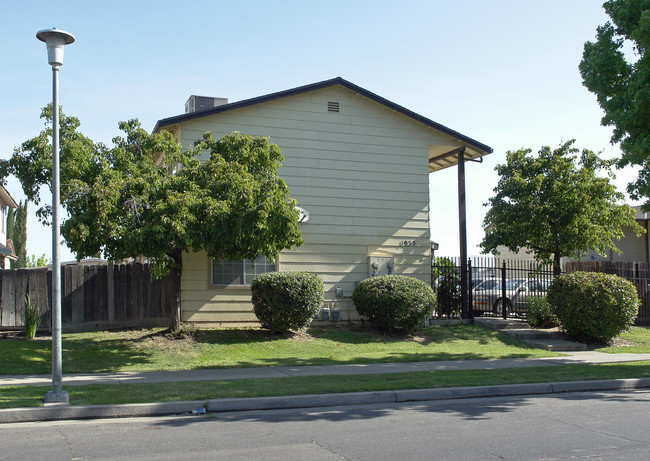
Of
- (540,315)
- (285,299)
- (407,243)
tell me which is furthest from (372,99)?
(540,315)

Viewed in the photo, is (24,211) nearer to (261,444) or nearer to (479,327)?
(479,327)

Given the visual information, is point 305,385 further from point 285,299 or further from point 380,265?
point 380,265

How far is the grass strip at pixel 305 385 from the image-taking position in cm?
859

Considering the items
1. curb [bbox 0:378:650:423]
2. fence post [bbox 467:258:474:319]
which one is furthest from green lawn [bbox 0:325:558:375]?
curb [bbox 0:378:650:423]

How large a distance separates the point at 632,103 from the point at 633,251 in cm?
2099

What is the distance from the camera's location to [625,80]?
571 inches

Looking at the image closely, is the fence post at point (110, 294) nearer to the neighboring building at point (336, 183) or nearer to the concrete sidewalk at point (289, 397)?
the neighboring building at point (336, 183)

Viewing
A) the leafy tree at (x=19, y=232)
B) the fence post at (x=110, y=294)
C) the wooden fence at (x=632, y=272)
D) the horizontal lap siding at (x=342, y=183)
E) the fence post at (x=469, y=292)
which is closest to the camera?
the fence post at (x=110, y=294)

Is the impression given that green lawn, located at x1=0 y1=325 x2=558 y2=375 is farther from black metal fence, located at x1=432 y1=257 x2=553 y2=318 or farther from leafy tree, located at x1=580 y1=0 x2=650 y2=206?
leafy tree, located at x1=580 y1=0 x2=650 y2=206

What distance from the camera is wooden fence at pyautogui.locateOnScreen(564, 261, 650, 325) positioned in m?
20.4

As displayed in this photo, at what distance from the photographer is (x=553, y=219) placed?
18.8 metres

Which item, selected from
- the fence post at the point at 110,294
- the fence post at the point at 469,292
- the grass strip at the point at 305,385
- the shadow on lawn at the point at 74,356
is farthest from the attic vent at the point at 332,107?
the grass strip at the point at 305,385

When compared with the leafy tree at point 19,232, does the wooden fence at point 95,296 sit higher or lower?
lower

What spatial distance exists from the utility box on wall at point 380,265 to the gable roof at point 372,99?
14.0 feet
